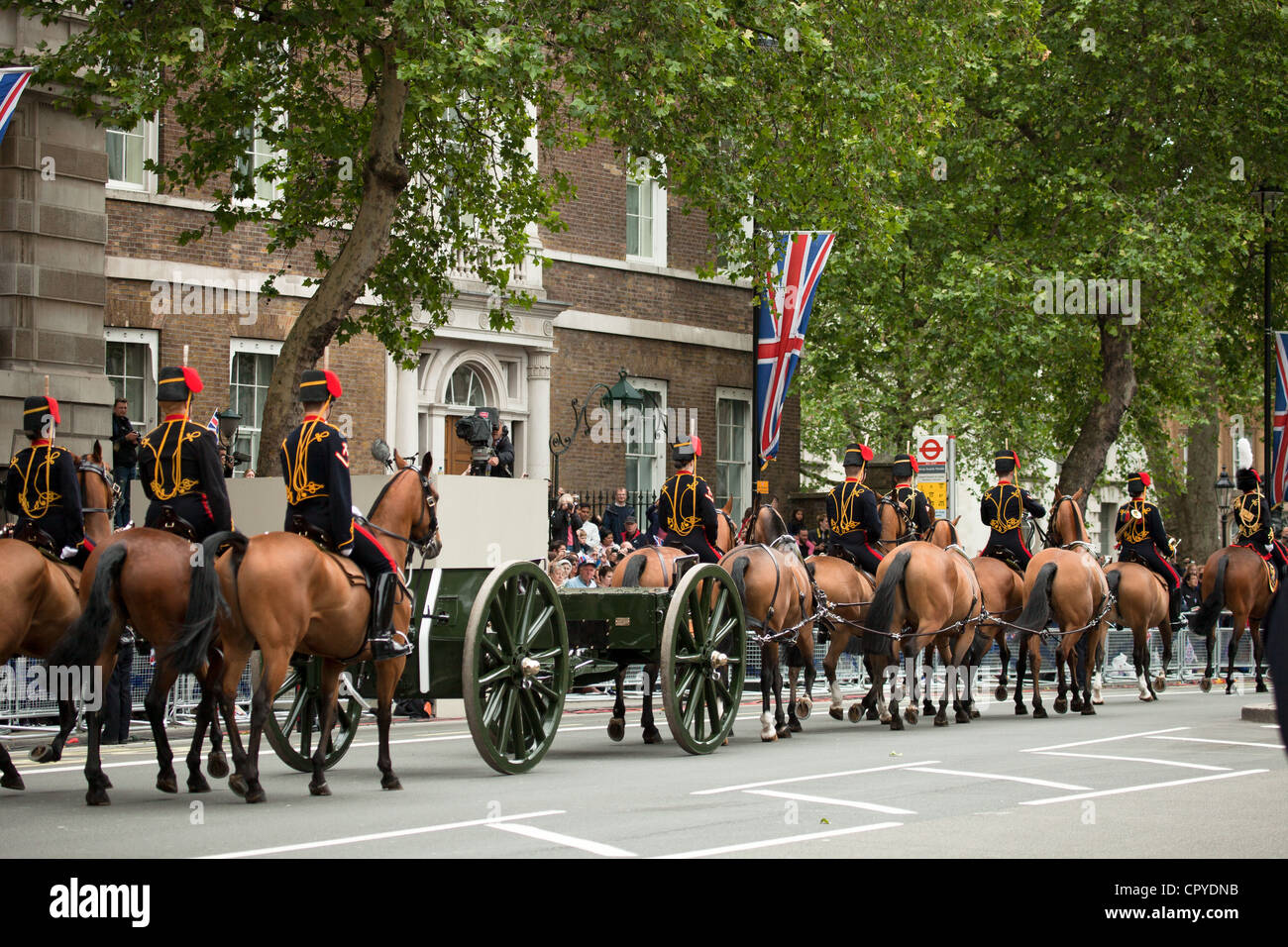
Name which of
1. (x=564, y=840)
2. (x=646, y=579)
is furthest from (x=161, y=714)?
(x=646, y=579)

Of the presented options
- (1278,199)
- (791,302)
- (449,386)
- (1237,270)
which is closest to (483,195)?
(791,302)

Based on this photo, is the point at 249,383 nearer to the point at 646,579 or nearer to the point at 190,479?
the point at 646,579

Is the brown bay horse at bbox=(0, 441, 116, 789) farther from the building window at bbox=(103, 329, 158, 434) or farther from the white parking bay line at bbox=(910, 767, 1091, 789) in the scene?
the building window at bbox=(103, 329, 158, 434)

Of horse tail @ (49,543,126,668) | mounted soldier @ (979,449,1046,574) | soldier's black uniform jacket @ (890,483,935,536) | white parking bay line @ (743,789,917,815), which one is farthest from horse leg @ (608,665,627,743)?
horse tail @ (49,543,126,668)

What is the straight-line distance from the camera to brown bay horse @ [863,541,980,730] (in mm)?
16219

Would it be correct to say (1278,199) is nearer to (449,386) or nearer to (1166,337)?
(1166,337)

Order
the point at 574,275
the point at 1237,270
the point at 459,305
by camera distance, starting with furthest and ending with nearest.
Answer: the point at 1237,270
the point at 574,275
the point at 459,305

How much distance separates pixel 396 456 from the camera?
12.3 m

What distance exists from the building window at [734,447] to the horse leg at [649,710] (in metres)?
17.3

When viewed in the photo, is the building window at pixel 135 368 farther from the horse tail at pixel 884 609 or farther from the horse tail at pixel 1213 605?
the horse tail at pixel 1213 605

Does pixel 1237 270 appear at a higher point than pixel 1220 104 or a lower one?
lower

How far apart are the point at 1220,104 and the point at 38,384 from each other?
2255 cm

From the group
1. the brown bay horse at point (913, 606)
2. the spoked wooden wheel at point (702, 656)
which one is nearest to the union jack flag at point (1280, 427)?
the brown bay horse at point (913, 606)
